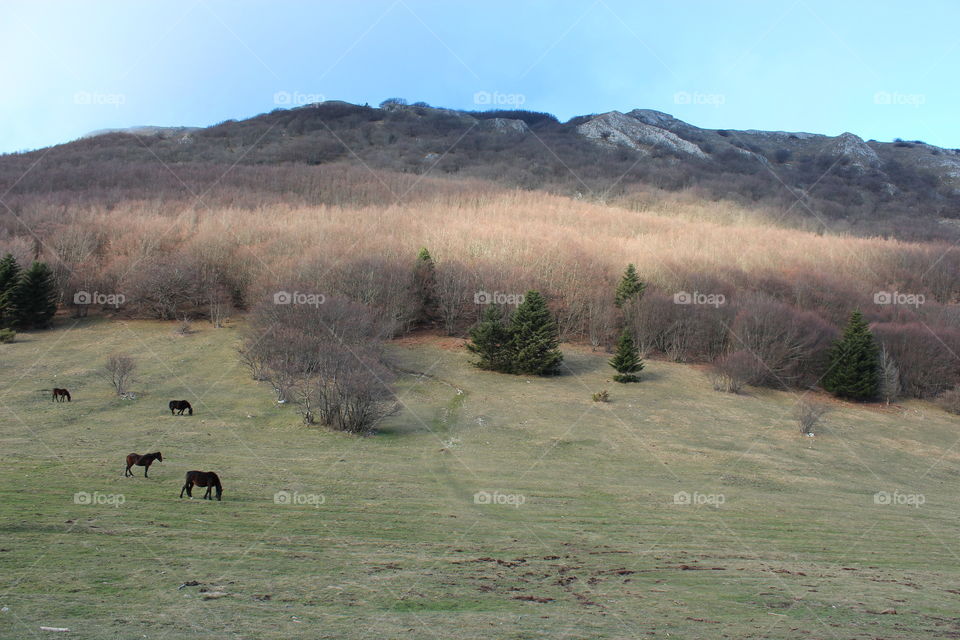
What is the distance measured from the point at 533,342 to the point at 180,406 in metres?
25.8

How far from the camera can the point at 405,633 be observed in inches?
358

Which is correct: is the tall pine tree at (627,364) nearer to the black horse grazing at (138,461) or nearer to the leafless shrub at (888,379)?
the leafless shrub at (888,379)

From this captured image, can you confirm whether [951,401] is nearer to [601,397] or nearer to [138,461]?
[601,397]

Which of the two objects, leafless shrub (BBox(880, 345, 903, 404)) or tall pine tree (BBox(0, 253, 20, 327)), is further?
tall pine tree (BBox(0, 253, 20, 327))

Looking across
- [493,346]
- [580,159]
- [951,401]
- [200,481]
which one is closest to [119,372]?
[200,481]

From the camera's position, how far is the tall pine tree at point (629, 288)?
63.7 metres

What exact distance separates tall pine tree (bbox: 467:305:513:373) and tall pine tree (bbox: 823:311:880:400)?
25.7 m

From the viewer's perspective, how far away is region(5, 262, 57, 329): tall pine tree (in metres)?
53.1

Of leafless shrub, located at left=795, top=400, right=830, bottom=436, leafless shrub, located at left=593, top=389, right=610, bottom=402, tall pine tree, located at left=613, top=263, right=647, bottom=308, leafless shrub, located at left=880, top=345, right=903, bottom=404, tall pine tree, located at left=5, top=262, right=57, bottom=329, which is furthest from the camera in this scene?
tall pine tree, located at left=613, top=263, right=647, bottom=308

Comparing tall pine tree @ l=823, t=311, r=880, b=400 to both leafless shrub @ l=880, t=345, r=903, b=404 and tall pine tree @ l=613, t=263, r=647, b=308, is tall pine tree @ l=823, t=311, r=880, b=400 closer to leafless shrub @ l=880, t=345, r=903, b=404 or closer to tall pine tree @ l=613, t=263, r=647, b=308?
leafless shrub @ l=880, t=345, r=903, b=404

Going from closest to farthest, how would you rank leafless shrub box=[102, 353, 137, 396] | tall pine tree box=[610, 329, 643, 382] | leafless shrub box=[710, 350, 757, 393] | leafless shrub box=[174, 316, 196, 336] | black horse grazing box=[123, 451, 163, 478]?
black horse grazing box=[123, 451, 163, 478] → leafless shrub box=[102, 353, 137, 396] → leafless shrub box=[710, 350, 757, 393] → tall pine tree box=[610, 329, 643, 382] → leafless shrub box=[174, 316, 196, 336]

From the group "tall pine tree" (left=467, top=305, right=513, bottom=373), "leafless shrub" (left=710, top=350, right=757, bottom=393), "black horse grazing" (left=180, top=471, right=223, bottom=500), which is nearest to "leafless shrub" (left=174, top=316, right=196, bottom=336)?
"tall pine tree" (left=467, top=305, right=513, bottom=373)

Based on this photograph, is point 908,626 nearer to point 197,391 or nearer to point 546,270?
point 197,391

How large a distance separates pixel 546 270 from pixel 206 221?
38.2 metres
